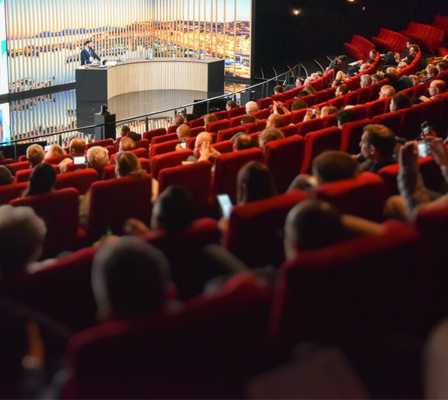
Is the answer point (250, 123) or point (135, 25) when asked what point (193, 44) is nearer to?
point (135, 25)

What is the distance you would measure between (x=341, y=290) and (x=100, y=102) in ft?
44.1

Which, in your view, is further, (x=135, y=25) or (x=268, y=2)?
(x=135, y=25)

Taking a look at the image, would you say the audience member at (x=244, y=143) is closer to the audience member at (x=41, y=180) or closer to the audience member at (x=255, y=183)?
the audience member at (x=41, y=180)

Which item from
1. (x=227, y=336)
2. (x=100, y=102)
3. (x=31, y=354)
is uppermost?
(x=227, y=336)

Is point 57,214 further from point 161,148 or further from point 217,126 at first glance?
point 217,126

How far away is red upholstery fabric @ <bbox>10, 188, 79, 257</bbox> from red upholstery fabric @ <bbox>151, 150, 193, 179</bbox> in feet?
4.10

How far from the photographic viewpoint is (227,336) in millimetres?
1718

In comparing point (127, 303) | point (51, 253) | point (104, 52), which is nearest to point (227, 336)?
point (127, 303)

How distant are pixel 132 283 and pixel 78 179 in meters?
3.08

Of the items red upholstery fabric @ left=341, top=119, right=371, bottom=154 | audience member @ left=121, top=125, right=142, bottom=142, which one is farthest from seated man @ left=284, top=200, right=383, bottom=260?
audience member @ left=121, top=125, right=142, bottom=142

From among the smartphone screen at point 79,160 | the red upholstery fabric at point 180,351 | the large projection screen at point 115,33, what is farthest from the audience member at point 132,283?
the large projection screen at point 115,33

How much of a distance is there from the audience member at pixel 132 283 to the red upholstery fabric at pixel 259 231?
0.95 metres

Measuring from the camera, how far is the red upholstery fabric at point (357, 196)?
2887 mm

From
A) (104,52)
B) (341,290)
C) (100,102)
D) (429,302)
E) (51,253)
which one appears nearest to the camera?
(341,290)
